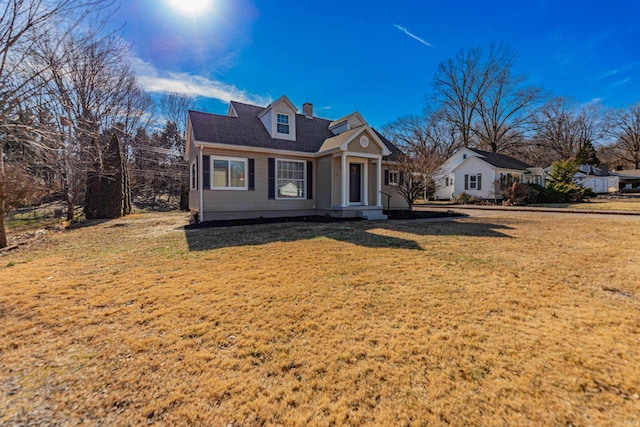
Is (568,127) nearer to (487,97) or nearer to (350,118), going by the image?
(487,97)

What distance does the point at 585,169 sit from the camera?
3631 centimetres

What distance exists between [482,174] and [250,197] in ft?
76.0

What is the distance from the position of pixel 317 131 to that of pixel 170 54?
284 inches

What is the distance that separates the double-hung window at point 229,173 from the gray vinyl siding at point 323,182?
337cm

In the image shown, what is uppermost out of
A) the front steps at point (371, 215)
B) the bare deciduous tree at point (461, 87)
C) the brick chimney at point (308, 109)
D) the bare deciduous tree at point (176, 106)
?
the bare deciduous tree at point (461, 87)

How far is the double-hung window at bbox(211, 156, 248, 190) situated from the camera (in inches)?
424

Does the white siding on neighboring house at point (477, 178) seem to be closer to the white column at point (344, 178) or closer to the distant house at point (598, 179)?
the white column at point (344, 178)

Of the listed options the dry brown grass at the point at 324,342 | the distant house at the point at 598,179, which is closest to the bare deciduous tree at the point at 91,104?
the dry brown grass at the point at 324,342

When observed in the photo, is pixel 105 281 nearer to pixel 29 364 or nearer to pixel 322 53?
pixel 29 364

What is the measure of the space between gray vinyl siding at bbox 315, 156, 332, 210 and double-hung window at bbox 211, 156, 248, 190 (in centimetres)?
337

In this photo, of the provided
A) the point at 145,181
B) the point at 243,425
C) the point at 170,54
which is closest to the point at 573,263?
the point at 243,425

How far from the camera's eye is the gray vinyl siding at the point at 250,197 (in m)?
10.7

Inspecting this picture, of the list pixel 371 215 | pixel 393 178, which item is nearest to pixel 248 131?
pixel 371 215

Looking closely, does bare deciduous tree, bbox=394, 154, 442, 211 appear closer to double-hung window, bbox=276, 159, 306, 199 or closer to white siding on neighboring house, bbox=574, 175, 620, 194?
double-hung window, bbox=276, 159, 306, 199
